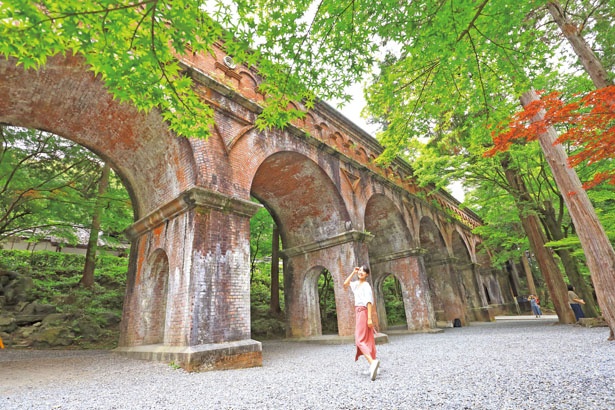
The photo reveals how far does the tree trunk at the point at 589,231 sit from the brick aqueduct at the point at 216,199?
18.1 feet

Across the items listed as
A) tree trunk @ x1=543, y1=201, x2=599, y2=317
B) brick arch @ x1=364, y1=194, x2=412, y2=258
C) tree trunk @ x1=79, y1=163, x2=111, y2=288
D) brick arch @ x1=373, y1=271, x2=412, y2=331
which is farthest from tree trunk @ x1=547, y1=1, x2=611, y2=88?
tree trunk @ x1=79, y1=163, x2=111, y2=288

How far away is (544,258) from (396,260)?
18.3 ft

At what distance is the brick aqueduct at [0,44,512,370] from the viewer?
5875 millimetres

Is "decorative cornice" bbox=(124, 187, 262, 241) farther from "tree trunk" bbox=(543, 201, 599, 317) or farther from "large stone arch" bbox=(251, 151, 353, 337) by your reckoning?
"tree trunk" bbox=(543, 201, 599, 317)

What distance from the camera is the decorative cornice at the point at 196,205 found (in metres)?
6.26

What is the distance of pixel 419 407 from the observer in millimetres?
2713

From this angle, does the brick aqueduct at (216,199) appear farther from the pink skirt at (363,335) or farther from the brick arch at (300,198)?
the pink skirt at (363,335)

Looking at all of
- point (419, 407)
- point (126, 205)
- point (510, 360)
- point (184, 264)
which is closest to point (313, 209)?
point (184, 264)

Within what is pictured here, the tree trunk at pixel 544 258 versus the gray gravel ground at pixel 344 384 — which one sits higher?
the tree trunk at pixel 544 258

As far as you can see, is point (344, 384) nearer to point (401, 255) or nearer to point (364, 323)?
point (364, 323)

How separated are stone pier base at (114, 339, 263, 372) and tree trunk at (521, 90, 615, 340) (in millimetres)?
7031

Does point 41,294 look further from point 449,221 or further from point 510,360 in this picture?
point 449,221

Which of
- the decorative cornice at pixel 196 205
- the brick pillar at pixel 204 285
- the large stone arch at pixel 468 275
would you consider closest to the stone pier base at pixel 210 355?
the brick pillar at pixel 204 285

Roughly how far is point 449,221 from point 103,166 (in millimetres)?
18905
